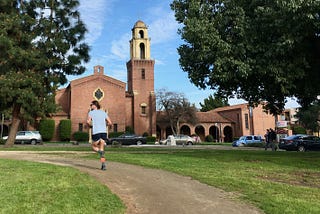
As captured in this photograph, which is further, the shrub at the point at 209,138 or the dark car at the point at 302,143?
the shrub at the point at 209,138

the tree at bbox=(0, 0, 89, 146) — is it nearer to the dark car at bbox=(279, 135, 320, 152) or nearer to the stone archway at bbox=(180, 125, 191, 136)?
the dark car at bbox=(279, 135, 320, 152)

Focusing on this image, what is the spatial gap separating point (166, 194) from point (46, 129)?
4841 centimetres

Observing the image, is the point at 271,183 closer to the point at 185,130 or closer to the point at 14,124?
the point at 14,124

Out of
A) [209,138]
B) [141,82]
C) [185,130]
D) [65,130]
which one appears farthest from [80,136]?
[209,138]

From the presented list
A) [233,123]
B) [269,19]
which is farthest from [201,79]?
[233,123]

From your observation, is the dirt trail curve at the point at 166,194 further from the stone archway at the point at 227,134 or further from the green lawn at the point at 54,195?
the stone archway at the point at 227,134

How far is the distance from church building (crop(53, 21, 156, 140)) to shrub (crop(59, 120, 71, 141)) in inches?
38.3

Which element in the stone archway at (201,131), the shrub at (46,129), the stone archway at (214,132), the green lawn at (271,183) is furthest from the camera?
the stone archway at (214,132)

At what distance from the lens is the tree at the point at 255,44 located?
43.3 ft

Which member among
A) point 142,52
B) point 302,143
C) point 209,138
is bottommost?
point 302,143

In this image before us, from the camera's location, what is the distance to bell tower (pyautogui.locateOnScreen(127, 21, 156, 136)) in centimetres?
5881

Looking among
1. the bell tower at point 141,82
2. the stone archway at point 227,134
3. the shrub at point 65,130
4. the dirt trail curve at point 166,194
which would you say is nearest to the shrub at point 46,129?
the shrub at point 65,130

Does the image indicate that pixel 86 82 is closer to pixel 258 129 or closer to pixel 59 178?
pixel 258 129

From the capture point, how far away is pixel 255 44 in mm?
14195
